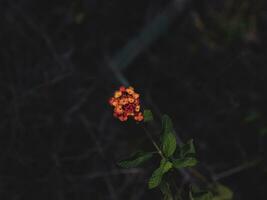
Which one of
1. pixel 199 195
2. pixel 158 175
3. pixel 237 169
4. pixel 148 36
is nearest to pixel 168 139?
pixel 158 175

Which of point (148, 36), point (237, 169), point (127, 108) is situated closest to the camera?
point (127, 108)

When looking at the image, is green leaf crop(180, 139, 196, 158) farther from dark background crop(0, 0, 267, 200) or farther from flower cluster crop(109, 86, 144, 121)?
dark background crop(0, 0, 267, 200)

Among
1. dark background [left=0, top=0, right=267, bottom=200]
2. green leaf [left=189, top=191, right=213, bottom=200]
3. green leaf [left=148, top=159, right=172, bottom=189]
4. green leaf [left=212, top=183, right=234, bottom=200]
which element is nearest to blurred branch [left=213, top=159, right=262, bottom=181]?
dark background [left=0, top=0, right=267, bottom=200]

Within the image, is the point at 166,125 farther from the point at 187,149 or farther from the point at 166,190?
the point at 166,190

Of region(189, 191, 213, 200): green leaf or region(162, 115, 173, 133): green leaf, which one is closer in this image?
region(162, 115, 173, 133): green leaf

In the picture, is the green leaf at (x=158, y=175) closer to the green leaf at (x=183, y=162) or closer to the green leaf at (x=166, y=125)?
the green leaf at (x=183, y=162)
